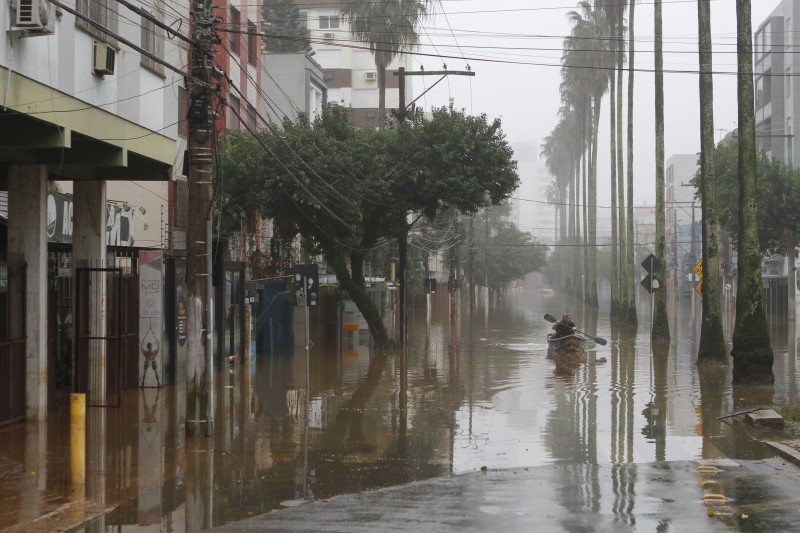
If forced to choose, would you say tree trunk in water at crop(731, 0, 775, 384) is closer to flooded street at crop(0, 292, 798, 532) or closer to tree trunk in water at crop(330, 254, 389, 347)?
flooded street at crop(0, 292, 798, 532)

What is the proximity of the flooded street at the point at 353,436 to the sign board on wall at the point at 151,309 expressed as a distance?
2.18ft

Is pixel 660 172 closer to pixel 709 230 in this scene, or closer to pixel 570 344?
pixel 570 344

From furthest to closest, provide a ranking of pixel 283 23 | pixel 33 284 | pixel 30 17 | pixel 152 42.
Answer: pixel 283 23, pixel 152 42, pixel 33 284, pixel 30 17

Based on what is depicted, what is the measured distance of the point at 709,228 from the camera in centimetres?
2225

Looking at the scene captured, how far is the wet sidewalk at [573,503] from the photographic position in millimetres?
7973

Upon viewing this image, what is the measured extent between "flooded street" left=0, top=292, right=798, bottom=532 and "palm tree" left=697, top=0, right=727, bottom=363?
2.58ft

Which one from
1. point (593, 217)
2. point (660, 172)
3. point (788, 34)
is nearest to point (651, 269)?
point (660, 172)

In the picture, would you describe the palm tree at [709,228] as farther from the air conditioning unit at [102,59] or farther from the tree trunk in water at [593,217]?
the tree trunk in water at [593,217]

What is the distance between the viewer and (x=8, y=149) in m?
13.1

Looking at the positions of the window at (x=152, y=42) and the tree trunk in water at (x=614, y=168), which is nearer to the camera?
the window at (x=152, y=42)

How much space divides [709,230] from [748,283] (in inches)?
168

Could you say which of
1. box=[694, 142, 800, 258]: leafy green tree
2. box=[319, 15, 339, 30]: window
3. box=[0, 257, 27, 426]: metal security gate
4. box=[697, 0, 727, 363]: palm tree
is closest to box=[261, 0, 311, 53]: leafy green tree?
box=[319, 15, 339, 30]: window

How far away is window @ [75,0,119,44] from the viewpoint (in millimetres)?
13383

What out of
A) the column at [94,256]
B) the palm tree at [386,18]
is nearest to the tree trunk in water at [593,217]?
the palm tree at [386,18]
